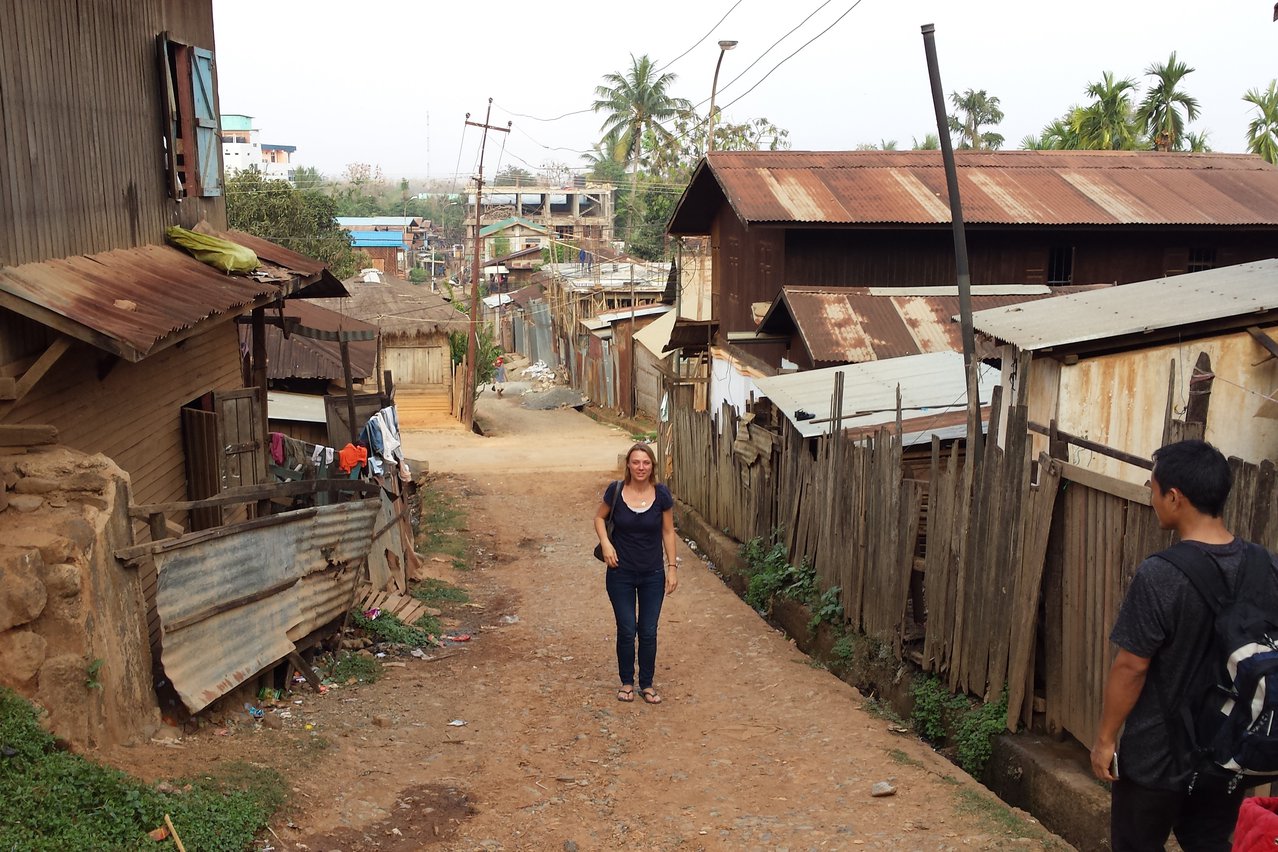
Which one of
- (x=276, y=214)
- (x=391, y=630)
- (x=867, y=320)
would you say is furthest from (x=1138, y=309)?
(x=276, y=214)

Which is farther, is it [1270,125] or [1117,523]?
[1270,125]

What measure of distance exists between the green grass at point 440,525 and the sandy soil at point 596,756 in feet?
11.8

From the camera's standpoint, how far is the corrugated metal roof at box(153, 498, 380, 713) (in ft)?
18.0

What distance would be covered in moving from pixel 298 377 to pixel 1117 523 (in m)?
16.0

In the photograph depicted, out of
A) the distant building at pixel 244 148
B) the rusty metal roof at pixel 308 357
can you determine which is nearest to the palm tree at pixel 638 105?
the rusty metal roof at pixel 308 357

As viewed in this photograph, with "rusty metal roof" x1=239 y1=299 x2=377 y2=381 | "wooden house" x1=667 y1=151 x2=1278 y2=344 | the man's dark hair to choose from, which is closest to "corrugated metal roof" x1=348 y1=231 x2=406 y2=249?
"rusty metal roof" x1=239 y1=299 x2=377 y2=381

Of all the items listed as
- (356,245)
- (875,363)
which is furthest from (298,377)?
(356,245)

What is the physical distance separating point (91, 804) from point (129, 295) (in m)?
3.20

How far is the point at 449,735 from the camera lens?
248 inches

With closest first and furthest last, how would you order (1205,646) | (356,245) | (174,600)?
Answer: (1205,646) < (174,600) < (356,245)

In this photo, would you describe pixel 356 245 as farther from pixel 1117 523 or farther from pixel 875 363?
pixel 1117 523

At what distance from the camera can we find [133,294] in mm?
6535

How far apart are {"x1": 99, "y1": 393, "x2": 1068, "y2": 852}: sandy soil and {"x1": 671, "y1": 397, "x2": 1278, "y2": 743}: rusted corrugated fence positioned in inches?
23.5

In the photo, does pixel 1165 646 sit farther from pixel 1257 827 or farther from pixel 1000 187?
pixel 1000 187
